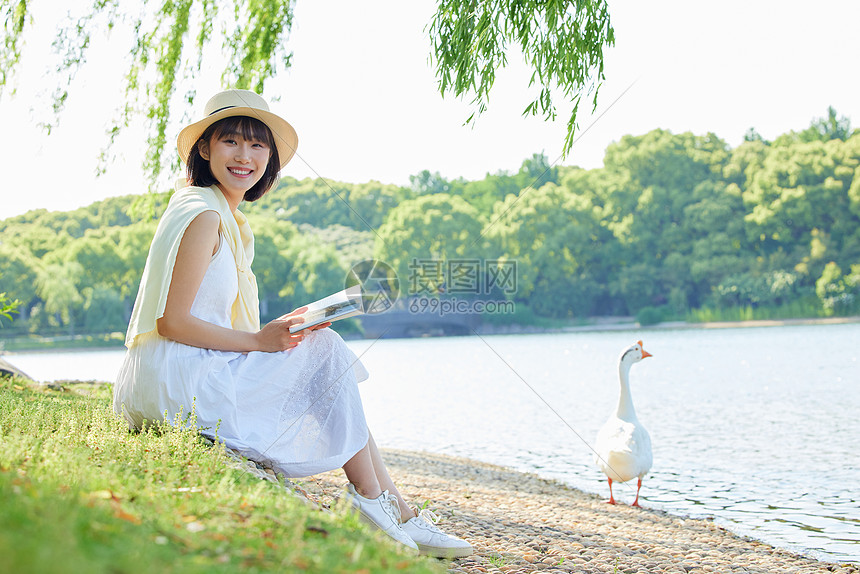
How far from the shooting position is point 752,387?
1706 cm

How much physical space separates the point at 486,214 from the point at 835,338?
41.4 metres

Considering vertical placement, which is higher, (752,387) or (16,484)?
(16,484)

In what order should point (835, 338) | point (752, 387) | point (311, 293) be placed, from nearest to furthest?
point (752, 387) → point (835, 338) → point (311, 293)

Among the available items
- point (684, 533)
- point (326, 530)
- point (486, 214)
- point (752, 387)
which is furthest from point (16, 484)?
point (486, 214)

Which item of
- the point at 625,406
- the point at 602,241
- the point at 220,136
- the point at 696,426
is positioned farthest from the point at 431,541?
the point at 602,241

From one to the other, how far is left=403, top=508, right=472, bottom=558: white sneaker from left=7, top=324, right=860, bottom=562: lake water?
3442mm

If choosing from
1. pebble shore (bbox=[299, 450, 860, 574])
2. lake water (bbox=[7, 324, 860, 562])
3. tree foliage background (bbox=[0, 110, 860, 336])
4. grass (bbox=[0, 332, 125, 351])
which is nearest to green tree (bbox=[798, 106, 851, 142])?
tree foliage background (bbox=[0, 110, 860, 336])

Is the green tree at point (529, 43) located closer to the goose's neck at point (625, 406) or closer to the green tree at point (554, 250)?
the goose's neck at point (625, 406)

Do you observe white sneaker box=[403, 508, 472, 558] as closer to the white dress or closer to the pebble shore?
the pebble shore

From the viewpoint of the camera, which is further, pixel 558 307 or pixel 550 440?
pixel 558 307

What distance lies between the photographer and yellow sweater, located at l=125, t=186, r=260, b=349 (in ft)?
9.84

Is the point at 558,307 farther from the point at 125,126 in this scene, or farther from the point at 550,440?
the point at 125,126

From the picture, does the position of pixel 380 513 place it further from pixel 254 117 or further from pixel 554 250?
pixel 554 250

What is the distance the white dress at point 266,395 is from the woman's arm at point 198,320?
0.05 metres
